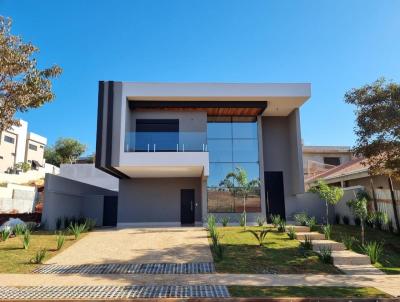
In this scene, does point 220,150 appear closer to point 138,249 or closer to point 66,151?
point 138,249

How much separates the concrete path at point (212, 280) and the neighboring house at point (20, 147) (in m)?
33.7

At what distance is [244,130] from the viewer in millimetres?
19328

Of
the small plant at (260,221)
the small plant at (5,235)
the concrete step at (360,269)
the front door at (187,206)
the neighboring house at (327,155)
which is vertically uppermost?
the neighboring house at (327,155)

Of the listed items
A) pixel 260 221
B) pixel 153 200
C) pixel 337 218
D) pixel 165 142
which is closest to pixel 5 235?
pixel 165 142

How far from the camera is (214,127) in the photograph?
63.3 ft

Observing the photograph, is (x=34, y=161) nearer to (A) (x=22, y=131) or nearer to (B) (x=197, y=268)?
(A) (x=22, y=131)

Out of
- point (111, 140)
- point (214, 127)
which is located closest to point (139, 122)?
point (111, 140)

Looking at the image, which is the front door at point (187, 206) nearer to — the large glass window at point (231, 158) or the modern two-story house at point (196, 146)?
the modern two-story house at point (196, 146)

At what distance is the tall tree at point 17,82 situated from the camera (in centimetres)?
1013

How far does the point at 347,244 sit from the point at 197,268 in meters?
5.44

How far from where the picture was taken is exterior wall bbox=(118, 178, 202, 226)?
19.8m

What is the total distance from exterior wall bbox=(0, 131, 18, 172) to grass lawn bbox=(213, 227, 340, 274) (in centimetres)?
3572

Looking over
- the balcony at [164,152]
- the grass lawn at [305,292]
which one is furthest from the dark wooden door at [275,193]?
the grass lawn at [305,292]

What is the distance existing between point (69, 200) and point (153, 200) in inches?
188
